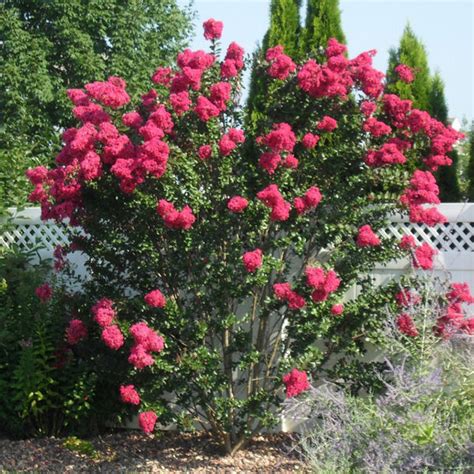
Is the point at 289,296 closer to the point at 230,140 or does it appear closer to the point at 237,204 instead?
the point at 237,204

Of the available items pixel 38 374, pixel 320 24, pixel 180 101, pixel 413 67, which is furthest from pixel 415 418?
pixel 320 24

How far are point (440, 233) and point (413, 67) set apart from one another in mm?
2650

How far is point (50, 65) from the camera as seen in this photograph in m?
16.5

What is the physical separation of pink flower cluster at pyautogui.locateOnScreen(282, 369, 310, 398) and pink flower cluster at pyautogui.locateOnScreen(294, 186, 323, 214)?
3.33ft

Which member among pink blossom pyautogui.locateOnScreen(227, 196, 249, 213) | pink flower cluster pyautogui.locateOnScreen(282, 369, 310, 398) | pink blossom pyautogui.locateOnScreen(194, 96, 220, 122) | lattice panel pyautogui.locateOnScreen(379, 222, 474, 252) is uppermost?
pink blossom pyautogui.locateOnScreen(194, 96, 220, 122)

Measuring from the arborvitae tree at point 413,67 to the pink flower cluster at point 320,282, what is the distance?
11.5 ft

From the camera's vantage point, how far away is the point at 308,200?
18.0 feet

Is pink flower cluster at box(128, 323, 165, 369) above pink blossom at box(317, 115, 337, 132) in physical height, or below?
below

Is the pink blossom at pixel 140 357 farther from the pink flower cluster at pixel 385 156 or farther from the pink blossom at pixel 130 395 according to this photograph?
the pink flower cluster at pixel 385 156

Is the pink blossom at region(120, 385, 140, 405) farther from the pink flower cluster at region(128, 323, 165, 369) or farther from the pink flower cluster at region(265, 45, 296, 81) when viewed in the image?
the pink flower cluster at region(265, 45, 296, 81)

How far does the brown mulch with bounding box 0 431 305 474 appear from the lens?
19.2 feet

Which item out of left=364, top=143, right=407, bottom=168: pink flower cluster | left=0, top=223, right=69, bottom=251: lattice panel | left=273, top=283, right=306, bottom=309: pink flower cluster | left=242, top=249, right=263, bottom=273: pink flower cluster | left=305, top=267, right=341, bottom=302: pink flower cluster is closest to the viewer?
left=242, top=249, right=263, bottom=273: pink flower cluster

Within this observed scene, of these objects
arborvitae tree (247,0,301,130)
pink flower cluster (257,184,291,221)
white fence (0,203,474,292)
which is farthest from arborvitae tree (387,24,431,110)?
pink flower cluster (257,184,291,221)

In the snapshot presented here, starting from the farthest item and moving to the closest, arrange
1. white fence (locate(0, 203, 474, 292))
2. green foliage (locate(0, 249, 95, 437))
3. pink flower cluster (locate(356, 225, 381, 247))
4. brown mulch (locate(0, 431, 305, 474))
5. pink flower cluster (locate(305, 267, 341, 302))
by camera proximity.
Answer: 1. green foliage (locate(0, 249, 95, 437))
2. white fence (locate(0, 203, 474, 292))
3. brown mulch (locate(0, 431, 305, 474))
4. pink flower cluster (locate(356, 225, 381, 247))
5. pink flower cluster (locate(305, 267, 341, 302))
